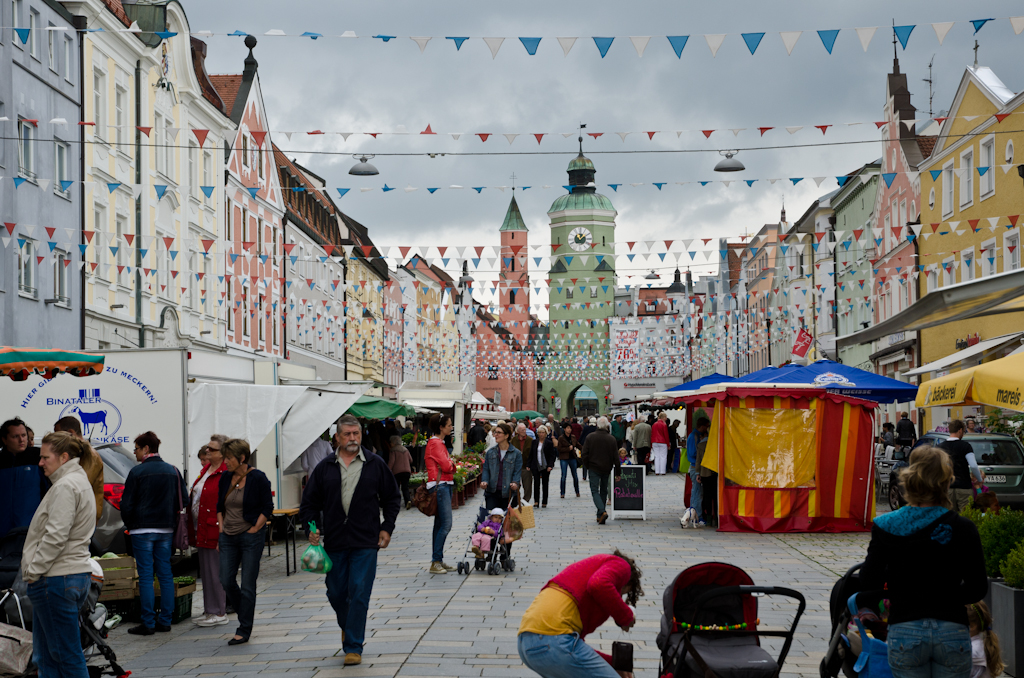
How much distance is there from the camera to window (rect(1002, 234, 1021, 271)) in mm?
30953

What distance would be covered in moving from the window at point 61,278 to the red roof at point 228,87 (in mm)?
15717

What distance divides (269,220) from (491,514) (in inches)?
1328

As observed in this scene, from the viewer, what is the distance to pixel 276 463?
55.3ft

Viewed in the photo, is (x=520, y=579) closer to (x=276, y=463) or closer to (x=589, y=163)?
(x=276, y=463)

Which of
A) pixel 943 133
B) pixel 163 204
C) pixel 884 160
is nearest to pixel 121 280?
pixel 163 204

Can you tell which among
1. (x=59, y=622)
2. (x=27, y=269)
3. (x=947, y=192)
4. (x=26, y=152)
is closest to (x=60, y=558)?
(x=59, y=622)

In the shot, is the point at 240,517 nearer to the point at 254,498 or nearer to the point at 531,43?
the point at 254,498

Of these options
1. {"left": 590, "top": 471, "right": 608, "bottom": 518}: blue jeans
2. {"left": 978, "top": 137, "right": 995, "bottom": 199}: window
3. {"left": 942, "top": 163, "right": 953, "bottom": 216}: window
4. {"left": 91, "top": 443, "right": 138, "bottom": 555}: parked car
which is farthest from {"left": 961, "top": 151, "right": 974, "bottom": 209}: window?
{"left": 91, "top": 443, "right": 138, "bottom": 555}: parked car

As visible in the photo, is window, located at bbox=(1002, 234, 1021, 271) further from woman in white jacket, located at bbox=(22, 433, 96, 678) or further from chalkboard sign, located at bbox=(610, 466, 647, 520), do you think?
woman in white jacket, located at bbox=(22, 433, 96, 678)

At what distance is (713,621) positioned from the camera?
20.7 feet

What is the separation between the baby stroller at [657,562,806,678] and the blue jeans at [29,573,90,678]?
3701 millimetres

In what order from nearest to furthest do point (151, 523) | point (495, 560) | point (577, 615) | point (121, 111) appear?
point (577, 615) < point (151, 523) < point (495, 560) < point (121, 111)

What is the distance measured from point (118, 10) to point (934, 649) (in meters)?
30.2

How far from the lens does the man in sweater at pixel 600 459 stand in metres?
20.0
